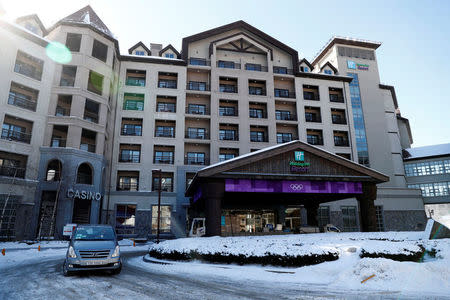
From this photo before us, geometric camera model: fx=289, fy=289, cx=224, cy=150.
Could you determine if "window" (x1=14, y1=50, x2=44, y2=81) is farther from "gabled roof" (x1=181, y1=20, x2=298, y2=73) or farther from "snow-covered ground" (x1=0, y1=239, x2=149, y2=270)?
"snow-covered ground" (x1=0, y1=239, x2=149, y2=270)

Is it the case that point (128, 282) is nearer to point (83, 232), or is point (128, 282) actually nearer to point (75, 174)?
point (83, 232)

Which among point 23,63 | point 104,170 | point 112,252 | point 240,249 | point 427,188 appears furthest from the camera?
point 427,188

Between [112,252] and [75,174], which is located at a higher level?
[75,174]

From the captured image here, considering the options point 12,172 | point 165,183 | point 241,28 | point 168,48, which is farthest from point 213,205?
point 241,28

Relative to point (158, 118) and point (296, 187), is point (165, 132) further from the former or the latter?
point (296, 187)

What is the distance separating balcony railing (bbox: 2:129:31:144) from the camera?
96.9 feet

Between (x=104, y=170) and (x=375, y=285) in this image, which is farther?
(x=104, y=170)

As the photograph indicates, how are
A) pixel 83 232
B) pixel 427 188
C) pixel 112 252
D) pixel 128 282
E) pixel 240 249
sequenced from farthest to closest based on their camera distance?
pixel 427 188 < pixel 240 249 < pixel 83 232 < pixel 112 252 < pixel 128 282

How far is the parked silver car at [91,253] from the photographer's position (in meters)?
10.6

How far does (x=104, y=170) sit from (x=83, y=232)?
25.2 m

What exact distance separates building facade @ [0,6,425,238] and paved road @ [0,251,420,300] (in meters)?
19.9

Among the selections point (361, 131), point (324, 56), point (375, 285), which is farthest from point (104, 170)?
point (324, 56)

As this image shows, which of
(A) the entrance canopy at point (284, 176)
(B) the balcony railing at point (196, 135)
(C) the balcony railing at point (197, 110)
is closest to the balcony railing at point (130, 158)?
(B) the balcony railing at point (196, 135)

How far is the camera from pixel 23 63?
3328cm
